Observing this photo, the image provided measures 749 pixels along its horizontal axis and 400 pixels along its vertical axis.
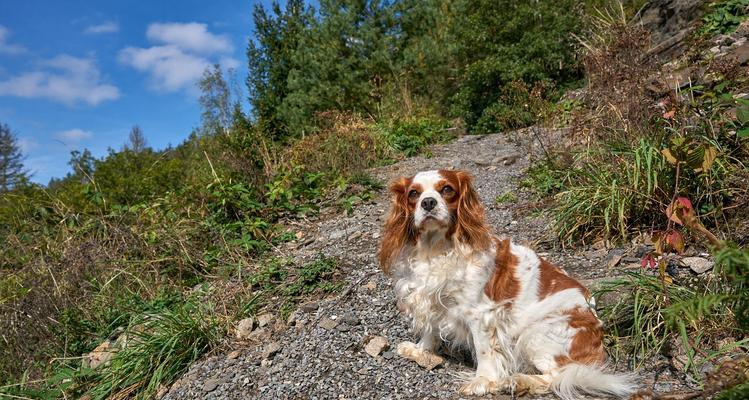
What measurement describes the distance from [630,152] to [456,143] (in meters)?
5.75

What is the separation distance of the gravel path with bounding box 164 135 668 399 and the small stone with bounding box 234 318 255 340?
0.31 feet

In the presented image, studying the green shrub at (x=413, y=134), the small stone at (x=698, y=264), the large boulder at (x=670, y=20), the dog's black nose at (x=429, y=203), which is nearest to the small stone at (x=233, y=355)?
the dog's black nose at (x=429, y=203)

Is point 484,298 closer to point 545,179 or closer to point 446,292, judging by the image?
point 446,292

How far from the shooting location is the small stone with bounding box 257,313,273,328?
148 inches

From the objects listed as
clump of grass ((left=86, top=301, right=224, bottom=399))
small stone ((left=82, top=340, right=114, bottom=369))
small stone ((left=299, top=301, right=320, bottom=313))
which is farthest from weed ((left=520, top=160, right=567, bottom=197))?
small stone ((left=82, top=340, right=114, bottom=369))

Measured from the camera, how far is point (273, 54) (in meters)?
15.3

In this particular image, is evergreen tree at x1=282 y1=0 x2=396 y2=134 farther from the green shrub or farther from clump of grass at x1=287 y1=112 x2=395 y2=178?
clump of grass at x1=287 y1=112 x2=395 y2=178

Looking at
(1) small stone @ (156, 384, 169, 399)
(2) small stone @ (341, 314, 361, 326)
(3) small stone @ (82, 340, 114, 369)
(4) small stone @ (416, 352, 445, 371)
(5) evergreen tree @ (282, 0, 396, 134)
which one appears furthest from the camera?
(5) evergreen tree @ (282, 0, 396, 134)

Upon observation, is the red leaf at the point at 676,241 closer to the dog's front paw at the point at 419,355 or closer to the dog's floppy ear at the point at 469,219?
the dog's floppy ear at the point at 469,219

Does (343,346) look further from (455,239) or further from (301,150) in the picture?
(301,150)

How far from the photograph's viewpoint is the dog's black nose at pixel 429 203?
8.95 ft

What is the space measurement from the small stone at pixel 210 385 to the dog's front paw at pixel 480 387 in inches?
61.9

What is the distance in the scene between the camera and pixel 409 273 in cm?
293

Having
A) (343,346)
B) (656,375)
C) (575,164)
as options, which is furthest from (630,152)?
(343,346)
